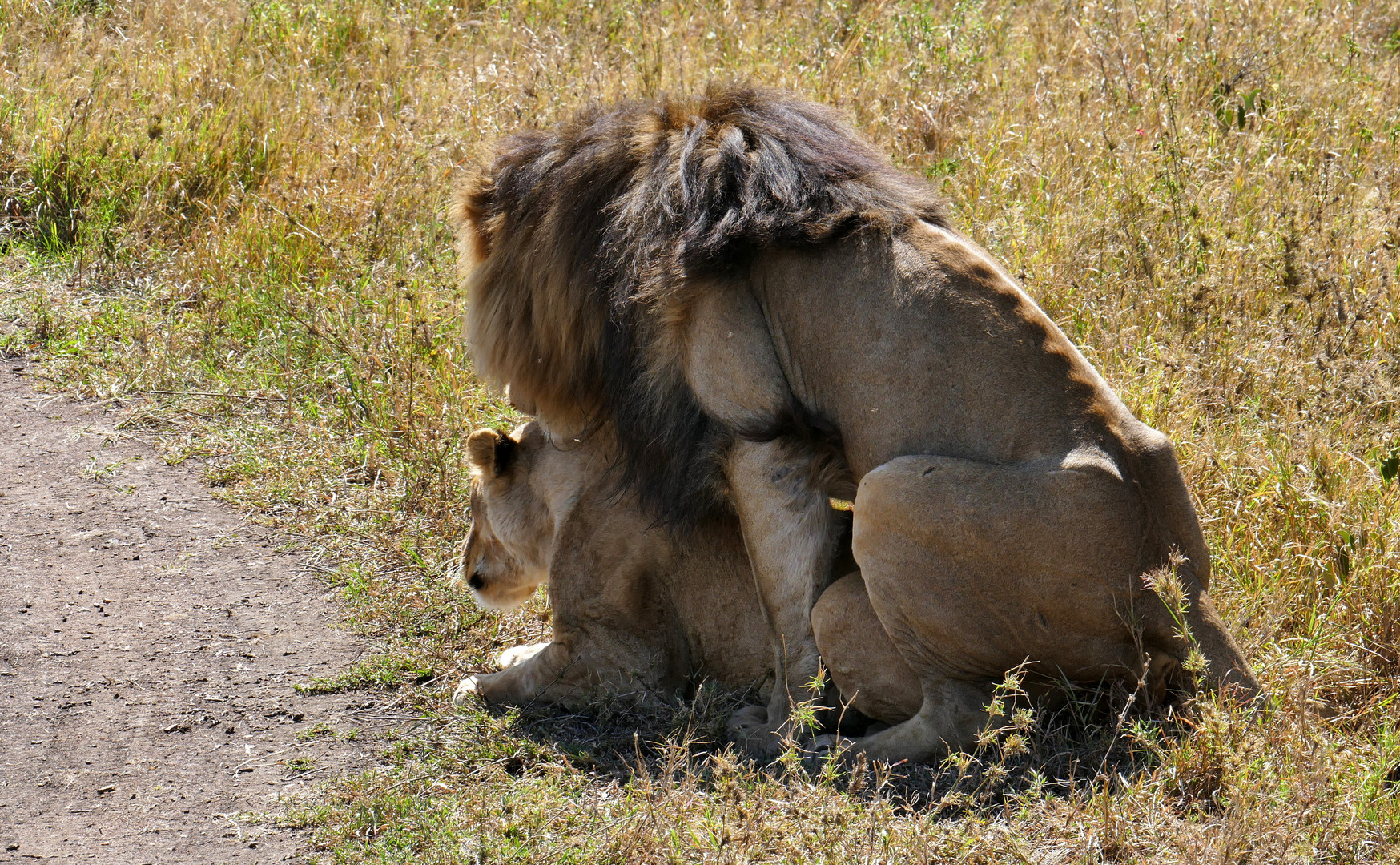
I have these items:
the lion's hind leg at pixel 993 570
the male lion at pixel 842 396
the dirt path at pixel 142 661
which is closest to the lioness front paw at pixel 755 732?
the male lion at pixel 842 396

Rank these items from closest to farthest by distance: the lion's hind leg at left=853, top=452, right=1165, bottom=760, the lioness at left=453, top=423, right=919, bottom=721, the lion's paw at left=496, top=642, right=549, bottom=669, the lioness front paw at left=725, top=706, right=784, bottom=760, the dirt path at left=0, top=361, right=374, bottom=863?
1. the lion's hind leg at left=853, top=452, right=1165, bottom=760
2. the dirt path at left=0, top=361, right=374, bottom=863
3. the lioness front paw at left=725, top=706, right=784, bottom=760
4. the lioness at left=453, top=423, right=919, bottom=721
5. the lion's paw at left=496, top=642, right=549, bottom=669

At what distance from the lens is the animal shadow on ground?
325cm

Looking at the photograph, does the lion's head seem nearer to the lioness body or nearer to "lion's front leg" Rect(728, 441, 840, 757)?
the lioness body

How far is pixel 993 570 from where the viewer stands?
10.8ft

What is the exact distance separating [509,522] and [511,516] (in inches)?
0.9

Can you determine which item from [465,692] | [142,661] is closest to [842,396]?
[465,692]

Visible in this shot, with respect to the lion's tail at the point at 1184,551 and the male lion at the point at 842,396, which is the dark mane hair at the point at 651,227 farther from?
the lion's tail at the point at 1184,551

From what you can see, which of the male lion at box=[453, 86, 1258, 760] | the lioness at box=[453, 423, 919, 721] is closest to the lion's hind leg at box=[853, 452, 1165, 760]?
the male lion at box=[453, 86, 1258, 760]

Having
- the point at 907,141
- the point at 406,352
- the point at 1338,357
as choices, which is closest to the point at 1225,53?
the point at 907,141

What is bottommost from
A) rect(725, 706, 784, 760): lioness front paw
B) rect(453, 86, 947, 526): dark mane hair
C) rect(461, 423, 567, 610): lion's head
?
rect(725, 706, 784, 760): lioness front paw

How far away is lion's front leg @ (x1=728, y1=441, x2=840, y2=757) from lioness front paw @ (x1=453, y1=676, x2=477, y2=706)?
97cm

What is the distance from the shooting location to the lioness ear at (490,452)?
4.44 meters

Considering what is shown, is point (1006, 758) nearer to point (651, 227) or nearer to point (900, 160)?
point (651, 227)

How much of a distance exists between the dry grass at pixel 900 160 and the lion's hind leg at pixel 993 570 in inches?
8.0
